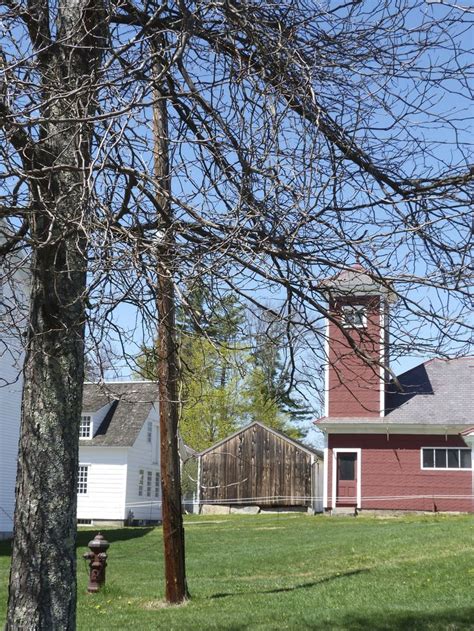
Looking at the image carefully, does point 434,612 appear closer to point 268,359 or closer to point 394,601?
point 394,601

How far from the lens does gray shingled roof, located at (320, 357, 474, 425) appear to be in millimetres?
30234

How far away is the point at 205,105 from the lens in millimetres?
4840

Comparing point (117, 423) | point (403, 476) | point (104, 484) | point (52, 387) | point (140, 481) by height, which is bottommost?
point (104, 484)

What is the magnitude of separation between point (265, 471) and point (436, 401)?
9.58 meters

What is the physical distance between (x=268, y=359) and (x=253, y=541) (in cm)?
1668

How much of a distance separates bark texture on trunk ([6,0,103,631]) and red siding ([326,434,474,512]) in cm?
2686

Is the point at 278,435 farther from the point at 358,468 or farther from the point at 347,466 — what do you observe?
the point at 358,468

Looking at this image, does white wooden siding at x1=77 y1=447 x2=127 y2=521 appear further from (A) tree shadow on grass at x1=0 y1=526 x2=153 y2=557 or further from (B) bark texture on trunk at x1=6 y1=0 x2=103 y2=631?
(B) bark texture on trunk at x1=6 y1=0 x2=103 y2=631

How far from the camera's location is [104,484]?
3491 cm

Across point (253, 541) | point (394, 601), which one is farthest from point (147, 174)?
point (253, 541)

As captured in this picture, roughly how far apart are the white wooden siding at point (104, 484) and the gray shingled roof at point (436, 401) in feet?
30.9

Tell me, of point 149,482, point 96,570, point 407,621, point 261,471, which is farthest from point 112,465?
point 407,621

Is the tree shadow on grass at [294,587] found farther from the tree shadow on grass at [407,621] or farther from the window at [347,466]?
the window at [347,466]

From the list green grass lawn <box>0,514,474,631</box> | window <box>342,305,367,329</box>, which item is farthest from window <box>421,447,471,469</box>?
window <box>342,305,367,329</box>
